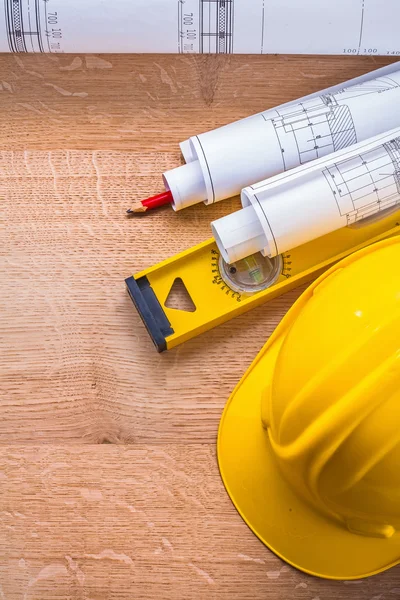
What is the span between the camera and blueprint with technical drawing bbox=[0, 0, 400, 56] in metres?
0.62

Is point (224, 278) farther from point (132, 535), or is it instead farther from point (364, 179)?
point (132, 535)

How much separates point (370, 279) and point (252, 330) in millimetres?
183

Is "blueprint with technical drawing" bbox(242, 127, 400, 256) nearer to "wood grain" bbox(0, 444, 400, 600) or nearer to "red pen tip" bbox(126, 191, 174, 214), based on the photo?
"red pen tip" bbox(126, 191, 174, 214)

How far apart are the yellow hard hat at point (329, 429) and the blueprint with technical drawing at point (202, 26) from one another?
0.81 feet

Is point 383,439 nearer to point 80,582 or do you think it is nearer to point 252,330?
point 252,330

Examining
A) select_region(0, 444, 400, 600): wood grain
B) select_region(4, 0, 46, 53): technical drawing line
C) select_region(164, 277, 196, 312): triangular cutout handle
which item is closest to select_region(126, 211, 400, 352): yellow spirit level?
select_region(164, 277, 196, 312): triangular cutout handle

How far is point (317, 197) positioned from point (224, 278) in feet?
0.39

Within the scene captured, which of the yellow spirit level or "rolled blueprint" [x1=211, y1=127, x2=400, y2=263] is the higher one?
"rolled blueprint" [x1=211, y1=127, x2=400, y2=263]

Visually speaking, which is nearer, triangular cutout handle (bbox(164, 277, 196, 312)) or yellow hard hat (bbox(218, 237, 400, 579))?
yellow hard hat (bbox(218, 237, 400, 579))

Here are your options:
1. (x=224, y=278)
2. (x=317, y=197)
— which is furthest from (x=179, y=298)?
(x=317, y=197)

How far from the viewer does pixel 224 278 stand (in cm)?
62

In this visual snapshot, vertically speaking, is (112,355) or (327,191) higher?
(327,191)

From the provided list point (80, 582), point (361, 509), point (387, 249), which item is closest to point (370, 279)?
point (387, 249)

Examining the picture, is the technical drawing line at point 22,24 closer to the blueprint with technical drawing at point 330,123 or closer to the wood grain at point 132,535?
the blueprint with technical drawing at point 330,123
